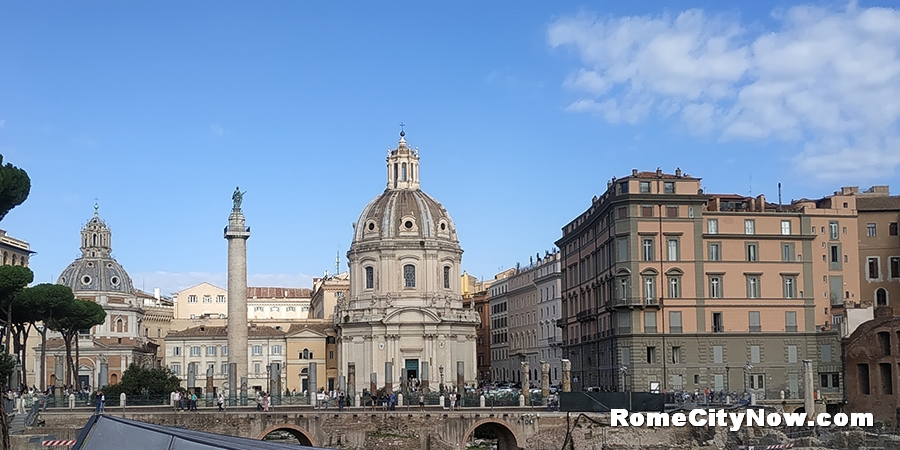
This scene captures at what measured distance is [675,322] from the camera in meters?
70.9

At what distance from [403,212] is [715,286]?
35743 millimetres

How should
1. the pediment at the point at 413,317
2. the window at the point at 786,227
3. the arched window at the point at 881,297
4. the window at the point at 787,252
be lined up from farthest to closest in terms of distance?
1. the pediment at the point at 413,317
2. the arched window at the point at 881,297
3. the window at the point at 786,227
4. the window at the point at 787,252

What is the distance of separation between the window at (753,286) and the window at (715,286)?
6.70 ft

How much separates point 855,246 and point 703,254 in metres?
12.2

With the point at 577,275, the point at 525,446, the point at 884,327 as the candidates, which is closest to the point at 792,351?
the point at 884,327

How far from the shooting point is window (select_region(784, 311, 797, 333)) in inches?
2852

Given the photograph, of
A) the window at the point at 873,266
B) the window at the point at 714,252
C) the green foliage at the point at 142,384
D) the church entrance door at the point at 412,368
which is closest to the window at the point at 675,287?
the window at the point at 714,252

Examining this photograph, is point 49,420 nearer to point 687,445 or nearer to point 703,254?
point 687,445

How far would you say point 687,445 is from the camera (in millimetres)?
54219

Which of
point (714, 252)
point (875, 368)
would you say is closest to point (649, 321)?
point (714, 252)

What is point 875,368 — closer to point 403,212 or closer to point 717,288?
point 717,288

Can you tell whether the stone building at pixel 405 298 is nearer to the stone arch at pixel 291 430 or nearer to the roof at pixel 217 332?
the roof at pixel 217 332

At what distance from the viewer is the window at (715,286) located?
235 feet

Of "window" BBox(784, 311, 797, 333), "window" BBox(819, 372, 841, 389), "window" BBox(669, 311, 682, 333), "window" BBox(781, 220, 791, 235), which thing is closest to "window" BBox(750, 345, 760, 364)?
"window" BBox(784, 311, 797, 333)
